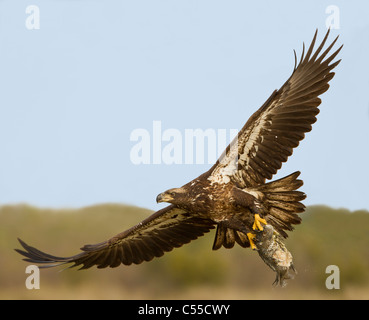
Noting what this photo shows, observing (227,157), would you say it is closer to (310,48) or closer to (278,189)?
(278,189)

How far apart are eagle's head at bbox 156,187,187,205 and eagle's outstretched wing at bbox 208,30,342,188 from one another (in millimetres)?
437

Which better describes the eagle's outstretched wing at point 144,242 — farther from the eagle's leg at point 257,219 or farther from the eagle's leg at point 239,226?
the eagle's leg at point 257,219

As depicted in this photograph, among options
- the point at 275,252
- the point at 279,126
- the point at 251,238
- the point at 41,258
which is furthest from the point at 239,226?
the point at 41,258

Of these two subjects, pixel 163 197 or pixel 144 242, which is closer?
pixel 163 197

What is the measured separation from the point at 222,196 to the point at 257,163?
2.34 ft

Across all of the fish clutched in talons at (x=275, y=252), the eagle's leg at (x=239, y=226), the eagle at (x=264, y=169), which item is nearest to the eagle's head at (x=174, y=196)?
the eagle at (x=264, y=169)

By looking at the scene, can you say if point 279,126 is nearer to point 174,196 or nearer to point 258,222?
point 258,222

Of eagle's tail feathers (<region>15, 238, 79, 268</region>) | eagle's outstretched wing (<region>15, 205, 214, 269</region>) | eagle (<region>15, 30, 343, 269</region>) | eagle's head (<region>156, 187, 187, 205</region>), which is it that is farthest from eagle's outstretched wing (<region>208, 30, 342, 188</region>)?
eagle's tail feathers (<region>15, 238, 79, 268</region>)

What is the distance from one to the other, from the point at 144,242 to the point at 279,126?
112 inches

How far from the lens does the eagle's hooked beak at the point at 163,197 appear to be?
737cm

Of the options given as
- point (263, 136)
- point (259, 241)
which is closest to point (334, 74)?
point (263, 136)

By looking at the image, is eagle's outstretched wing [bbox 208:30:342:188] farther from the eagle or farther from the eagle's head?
the eagle's head

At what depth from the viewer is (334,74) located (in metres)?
7.53

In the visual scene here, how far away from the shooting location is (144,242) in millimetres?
8914
